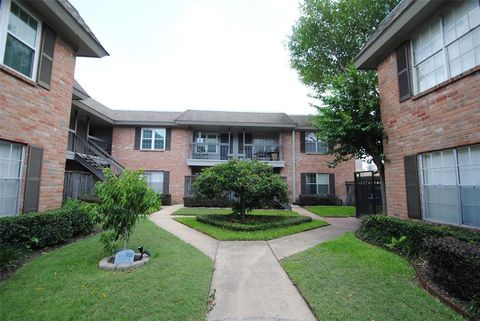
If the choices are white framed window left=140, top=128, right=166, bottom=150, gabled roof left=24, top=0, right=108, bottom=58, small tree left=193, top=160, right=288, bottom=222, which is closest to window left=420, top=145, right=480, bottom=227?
small tree left=193, top=160, right=288, bottom=222

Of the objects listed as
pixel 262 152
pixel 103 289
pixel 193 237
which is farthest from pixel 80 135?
pixel 103 289

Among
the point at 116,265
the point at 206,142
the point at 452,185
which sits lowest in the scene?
the point at 116,265

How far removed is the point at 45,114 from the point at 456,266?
9891 mm

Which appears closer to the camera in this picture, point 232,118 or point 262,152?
point 262,152

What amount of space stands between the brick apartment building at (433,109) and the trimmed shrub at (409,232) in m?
0.74

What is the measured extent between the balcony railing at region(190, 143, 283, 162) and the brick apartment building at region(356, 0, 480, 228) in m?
11.5

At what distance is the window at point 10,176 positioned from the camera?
5.75 metres

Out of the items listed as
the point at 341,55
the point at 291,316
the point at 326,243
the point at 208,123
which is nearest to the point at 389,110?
the point at 326,243

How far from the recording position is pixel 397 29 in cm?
676

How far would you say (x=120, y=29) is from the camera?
33.7 ft

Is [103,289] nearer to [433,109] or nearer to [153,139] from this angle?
[433,109]

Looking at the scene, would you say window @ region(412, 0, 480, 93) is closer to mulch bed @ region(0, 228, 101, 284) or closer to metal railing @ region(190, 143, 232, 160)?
mulch bed @ region(0, 228, 101, 284)

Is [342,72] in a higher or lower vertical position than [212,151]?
higher

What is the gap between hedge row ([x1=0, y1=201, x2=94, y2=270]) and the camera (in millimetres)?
4990
